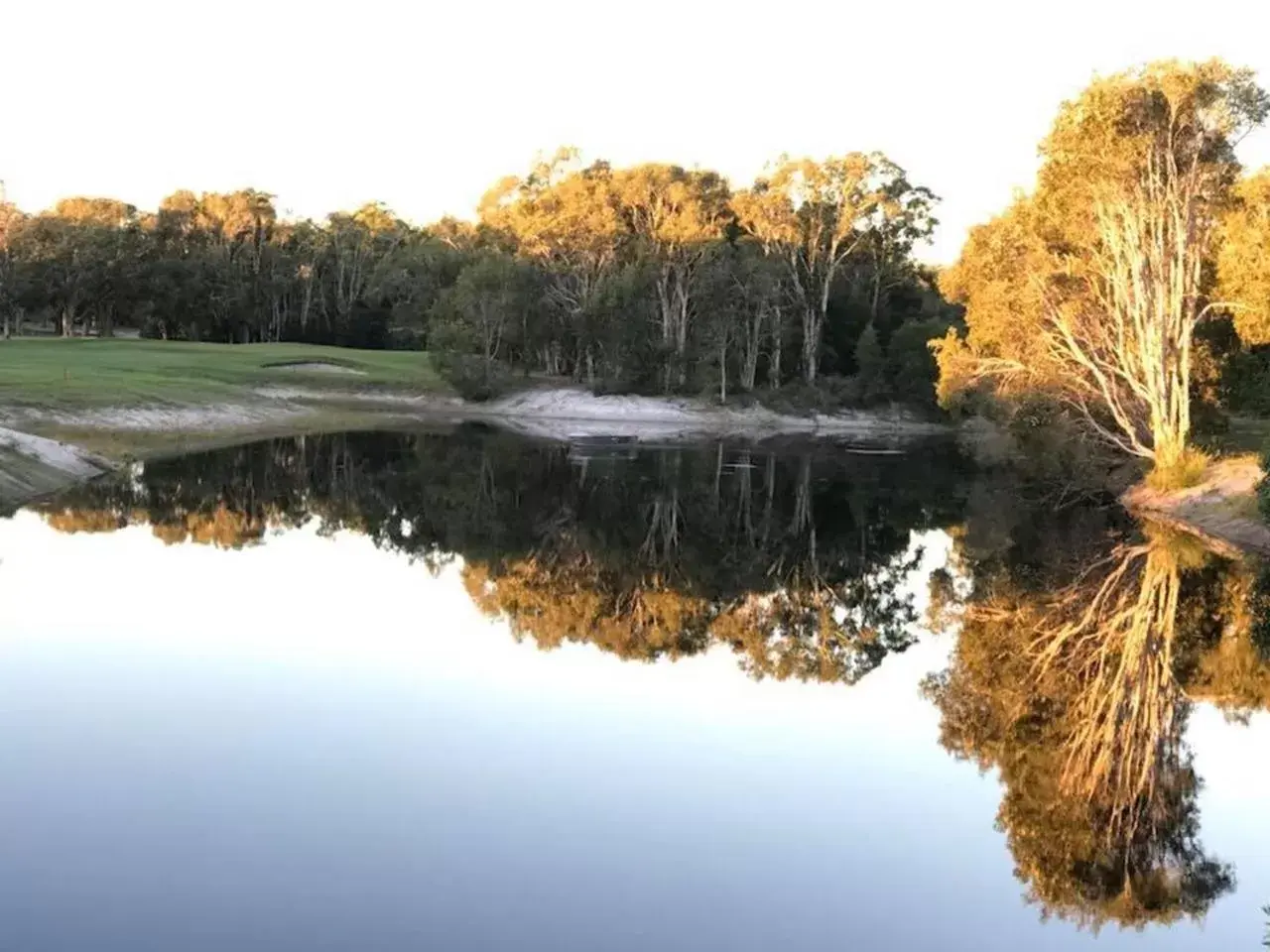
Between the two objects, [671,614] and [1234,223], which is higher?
[1234,223]

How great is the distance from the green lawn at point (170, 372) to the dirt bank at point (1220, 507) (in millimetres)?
35924

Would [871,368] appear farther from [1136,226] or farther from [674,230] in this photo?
[1136,226]

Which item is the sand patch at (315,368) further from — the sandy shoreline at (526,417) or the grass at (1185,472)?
the grass at (1185,472)

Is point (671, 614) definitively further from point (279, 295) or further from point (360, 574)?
point (279, 295)

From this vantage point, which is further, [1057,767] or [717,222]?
[717,222]

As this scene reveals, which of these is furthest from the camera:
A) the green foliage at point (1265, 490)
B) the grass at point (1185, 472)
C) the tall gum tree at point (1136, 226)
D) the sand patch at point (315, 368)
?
the sand patch at point (315, 368)

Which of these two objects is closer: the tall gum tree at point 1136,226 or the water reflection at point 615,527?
the water reflection at point 615,527

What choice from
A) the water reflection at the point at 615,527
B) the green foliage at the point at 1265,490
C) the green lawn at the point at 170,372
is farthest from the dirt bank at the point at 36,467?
the green foliage at the point at 1265,490

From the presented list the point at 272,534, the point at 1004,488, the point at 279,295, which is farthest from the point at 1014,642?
the point at 279,295

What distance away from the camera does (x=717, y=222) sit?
77562mm

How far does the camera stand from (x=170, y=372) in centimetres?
5953

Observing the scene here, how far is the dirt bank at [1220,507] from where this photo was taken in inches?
1083

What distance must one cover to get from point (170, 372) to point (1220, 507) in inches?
1919

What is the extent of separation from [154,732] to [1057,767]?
8495mm
